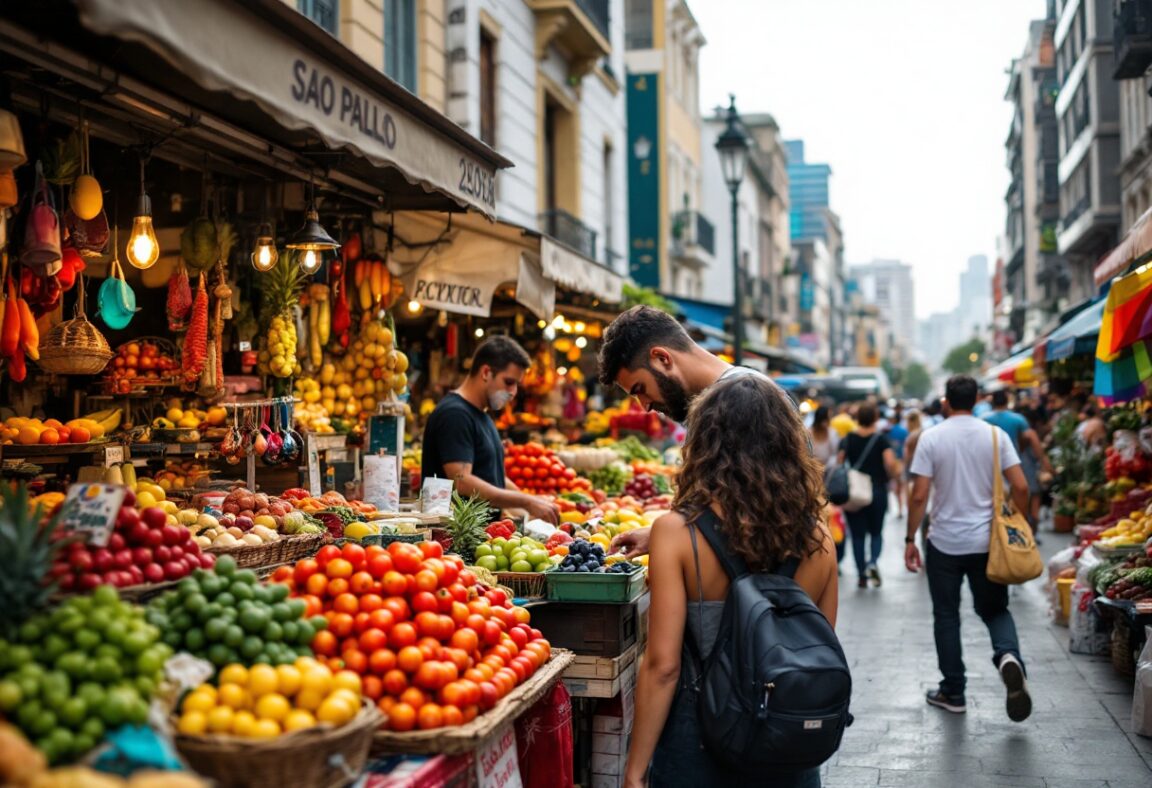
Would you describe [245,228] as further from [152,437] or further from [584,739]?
[584,739]

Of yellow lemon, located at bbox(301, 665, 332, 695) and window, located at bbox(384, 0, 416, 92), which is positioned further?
window, located at bbox(384, 0, 416, 92)

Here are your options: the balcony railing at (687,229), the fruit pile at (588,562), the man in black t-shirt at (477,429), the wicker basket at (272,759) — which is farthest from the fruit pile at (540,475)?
the balcony railing at (687,229)

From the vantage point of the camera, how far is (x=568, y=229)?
1980 centimetres

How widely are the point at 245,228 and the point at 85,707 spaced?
5.62m

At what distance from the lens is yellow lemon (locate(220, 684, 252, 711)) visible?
3156mm

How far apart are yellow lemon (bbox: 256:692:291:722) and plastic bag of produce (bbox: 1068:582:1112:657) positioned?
24.7 ft

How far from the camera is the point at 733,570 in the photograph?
3.49 m

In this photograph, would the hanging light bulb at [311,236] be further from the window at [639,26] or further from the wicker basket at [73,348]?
the window at [639,26]

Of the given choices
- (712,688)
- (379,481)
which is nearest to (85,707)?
(712,688)

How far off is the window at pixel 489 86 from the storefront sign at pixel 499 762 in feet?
43.5

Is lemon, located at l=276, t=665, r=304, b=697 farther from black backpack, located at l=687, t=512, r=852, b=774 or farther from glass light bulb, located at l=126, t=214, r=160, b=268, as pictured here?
glass light bulb, located at l=126, t=214, r=160, b=268

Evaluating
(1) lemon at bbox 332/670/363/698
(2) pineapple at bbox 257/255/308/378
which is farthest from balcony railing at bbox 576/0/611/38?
(1) lemon at bbox 332/670/363/698

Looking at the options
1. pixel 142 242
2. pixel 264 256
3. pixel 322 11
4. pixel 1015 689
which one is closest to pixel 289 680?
pixel 142 242

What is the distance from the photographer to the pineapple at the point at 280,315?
25.8ft
